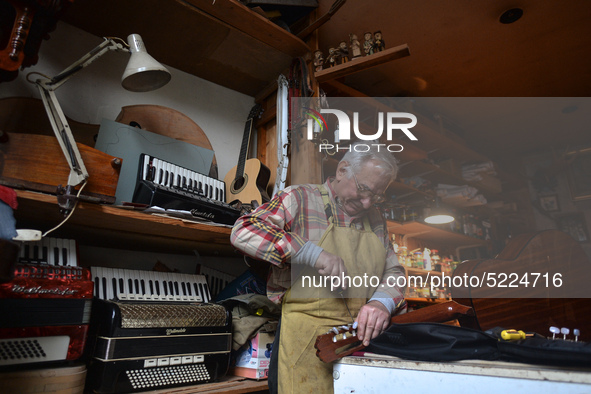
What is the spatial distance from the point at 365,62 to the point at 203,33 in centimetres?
97

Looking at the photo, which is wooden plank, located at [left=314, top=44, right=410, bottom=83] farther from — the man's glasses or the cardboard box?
the cardboard box

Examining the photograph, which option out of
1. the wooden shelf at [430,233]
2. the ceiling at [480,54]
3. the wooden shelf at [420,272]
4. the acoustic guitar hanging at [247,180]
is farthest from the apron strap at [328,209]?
the wooden shelf at [420,272]

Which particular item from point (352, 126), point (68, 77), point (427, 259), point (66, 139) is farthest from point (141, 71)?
point (427, 259)

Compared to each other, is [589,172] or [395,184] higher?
[589,172]

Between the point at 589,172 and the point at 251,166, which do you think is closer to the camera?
the point at 251,166

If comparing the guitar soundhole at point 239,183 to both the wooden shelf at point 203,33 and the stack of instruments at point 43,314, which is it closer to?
the wooden shelf at point 203,33

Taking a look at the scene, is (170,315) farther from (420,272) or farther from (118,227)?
(420,272)

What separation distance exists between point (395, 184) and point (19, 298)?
2.89m

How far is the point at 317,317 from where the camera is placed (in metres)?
1.43

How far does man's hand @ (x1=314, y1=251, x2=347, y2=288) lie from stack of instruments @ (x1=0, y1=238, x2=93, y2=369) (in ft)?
2.87

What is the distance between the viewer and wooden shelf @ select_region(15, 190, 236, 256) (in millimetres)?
1374

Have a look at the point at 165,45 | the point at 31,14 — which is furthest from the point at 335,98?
the point at 31,14

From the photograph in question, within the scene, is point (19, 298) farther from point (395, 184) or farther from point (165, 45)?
point (395, 184)

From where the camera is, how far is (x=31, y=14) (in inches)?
51.9
